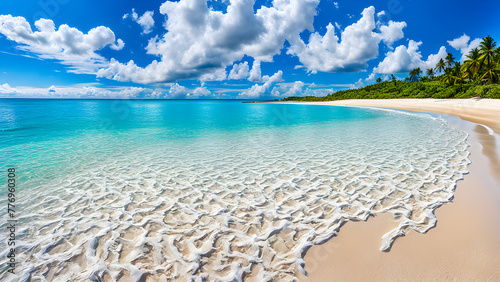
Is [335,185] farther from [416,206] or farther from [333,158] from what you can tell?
[333,158]

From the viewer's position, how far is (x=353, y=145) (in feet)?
42.4

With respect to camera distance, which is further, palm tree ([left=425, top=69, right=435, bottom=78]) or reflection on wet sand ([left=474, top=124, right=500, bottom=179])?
palm tree ([left=425, top=69, right=435, bottom=78])

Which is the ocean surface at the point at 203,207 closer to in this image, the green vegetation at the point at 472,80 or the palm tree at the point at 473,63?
the green vegetation at the point at 472,80

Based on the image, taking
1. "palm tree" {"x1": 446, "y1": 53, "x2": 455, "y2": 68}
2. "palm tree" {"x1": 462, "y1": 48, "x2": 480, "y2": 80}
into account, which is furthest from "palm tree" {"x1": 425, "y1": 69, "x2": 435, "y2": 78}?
"palm tree" {"x1": 462, "y1": 48, "x2": 480, "y2": 80}

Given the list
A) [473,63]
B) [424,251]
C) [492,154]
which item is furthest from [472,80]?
[424,251]

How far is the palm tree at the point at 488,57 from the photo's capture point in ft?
170

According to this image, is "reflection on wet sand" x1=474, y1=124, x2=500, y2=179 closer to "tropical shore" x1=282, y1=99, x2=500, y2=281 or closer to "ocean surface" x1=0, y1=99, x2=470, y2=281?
"ocean surface" x1=0, y1=99, x2=470, y2=281

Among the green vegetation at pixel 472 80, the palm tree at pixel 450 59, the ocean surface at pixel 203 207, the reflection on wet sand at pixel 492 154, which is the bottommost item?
the ocean surface at pixel 203 207

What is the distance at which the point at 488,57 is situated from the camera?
2104 inches

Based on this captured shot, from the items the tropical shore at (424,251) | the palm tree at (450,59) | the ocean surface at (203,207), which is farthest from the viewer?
the palm tree at (450,59)

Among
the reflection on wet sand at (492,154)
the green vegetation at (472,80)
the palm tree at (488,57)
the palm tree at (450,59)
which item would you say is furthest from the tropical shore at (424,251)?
the palm tree at (450,59)

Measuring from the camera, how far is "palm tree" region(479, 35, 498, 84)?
170 ft

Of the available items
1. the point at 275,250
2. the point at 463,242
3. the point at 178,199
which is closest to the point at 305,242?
the point at 275,250

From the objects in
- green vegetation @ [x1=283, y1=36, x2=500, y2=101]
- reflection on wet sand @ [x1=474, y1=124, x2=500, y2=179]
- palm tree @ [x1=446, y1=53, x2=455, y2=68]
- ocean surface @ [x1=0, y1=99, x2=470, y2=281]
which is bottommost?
ocean surface @ [x1=0, y1=99, x2=470, y2=281]
